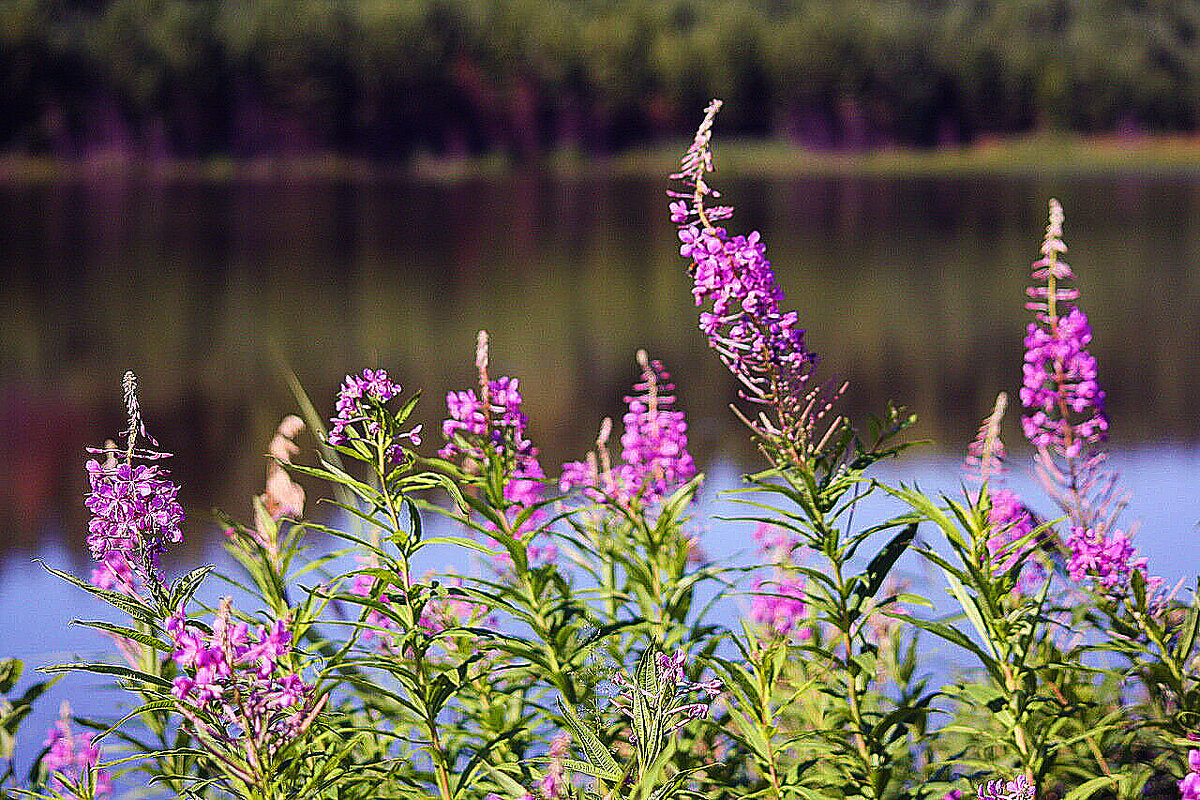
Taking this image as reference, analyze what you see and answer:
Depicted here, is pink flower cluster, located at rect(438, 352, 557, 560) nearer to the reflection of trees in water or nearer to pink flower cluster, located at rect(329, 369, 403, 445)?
pink flower cluster, located at rect(329, 369, 403, 445)

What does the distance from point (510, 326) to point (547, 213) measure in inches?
661

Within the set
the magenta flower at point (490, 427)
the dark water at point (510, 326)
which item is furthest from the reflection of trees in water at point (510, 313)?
the magenta flower at point (490, 427)

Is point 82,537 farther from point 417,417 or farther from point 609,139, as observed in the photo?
point 609,139

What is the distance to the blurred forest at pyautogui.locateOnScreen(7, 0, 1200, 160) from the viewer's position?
51.6 m

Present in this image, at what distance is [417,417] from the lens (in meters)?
9.59

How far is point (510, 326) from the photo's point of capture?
14734 millimetres

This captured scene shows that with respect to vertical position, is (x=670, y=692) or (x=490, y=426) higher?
(x=490, y=426)

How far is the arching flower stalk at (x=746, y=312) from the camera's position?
2.52m

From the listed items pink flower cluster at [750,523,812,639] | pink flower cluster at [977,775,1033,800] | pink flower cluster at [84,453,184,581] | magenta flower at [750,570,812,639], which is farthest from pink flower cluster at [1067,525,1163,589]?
pink flower cluster at [84,453,184,581]

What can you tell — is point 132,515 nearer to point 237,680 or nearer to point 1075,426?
point 237,680

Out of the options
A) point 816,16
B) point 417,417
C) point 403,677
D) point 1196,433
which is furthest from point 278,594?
point 816,16

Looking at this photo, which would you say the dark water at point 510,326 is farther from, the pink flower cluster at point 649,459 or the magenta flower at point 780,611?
the pink flower cluster at point 649,459

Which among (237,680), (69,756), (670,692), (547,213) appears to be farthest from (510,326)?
(547,213)

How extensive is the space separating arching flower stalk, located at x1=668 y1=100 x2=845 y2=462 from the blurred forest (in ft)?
168
